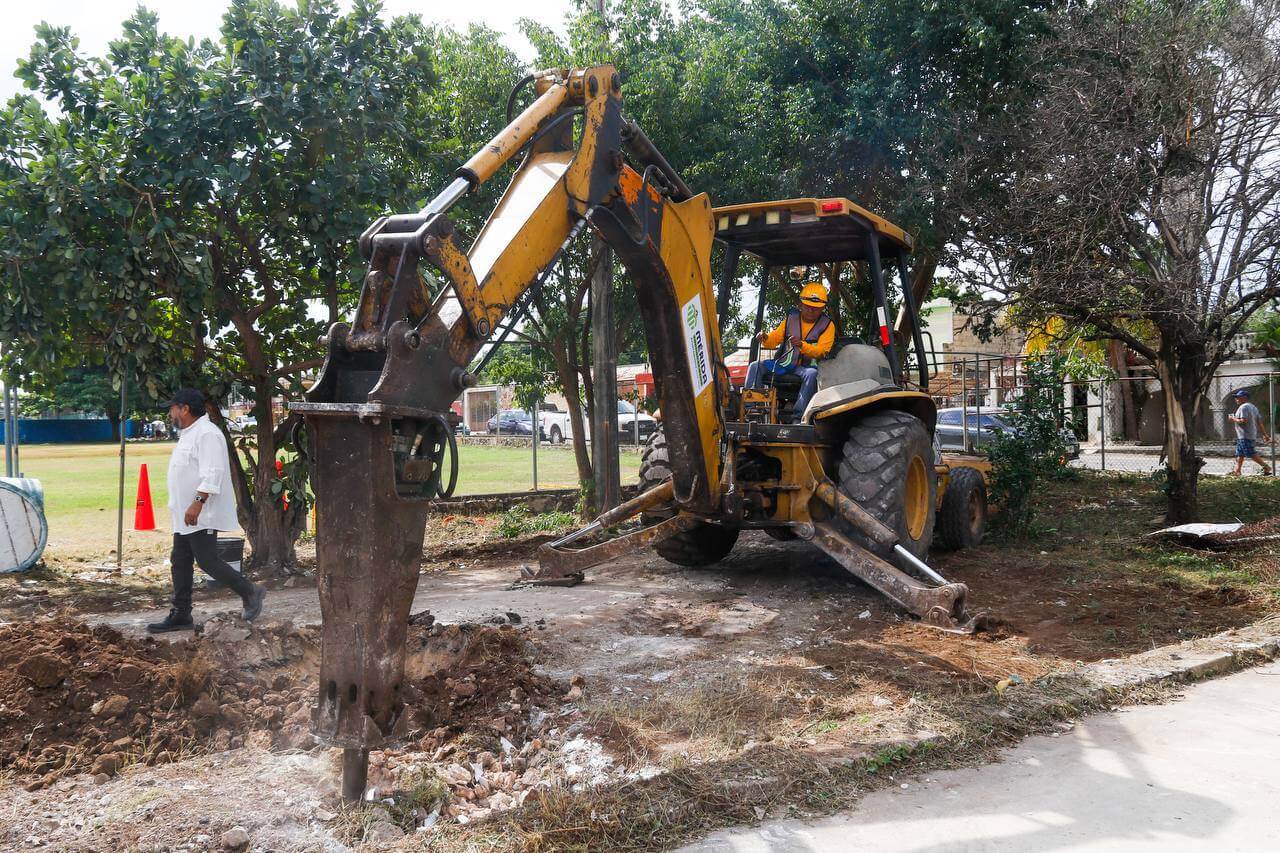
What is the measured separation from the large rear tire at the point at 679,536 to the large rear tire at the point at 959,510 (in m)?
2.24

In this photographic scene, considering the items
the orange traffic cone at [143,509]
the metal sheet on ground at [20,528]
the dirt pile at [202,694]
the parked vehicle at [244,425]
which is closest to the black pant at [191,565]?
the dirt pile at [202,694]

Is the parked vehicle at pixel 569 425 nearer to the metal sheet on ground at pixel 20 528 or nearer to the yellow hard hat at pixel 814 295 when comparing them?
the metal sheet on ground at pixel 20 528

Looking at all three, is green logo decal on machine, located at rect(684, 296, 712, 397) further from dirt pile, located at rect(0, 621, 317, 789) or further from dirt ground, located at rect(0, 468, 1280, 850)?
dirt pile, located at rect(0, 621, 317, 789)

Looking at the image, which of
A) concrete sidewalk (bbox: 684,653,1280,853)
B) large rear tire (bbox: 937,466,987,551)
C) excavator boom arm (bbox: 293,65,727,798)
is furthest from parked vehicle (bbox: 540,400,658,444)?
concrete sidewalk (bbox: 684,653,1280,853)

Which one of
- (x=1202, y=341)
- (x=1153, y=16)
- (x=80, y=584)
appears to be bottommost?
(x=80, y=584)

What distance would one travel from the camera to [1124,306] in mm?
10438

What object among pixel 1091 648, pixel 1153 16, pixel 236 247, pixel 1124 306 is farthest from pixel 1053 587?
pixel 236 247

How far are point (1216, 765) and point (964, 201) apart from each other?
8.33 m

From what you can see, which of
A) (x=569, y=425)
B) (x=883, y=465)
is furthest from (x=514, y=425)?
(x=883, y=465)

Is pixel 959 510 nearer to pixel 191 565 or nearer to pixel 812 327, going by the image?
pixel 812 327

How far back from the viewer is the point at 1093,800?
3.96m

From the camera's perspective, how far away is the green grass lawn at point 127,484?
11836 millimetres

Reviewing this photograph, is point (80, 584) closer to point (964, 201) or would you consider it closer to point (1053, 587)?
point (1053, 587)

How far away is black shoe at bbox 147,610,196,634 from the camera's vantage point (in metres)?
6.97
